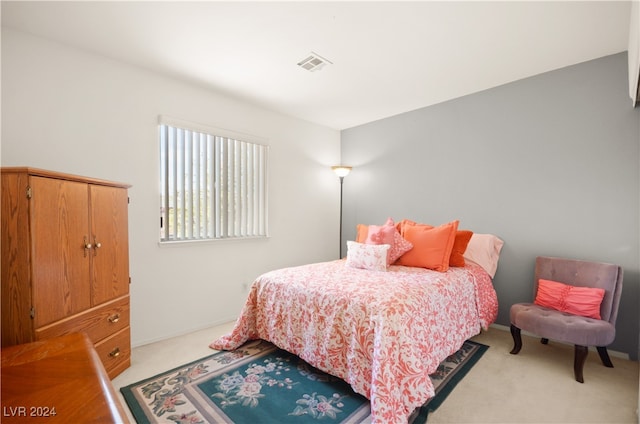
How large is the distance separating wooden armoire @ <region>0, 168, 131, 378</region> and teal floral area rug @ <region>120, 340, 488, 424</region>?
51cm

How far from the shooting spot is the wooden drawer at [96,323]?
1.65 m

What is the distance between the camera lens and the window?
9.46 feet

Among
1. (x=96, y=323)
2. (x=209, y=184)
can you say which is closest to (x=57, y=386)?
(x=96, y=323)

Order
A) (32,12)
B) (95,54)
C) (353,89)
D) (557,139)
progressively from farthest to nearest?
(353,89) → (557,139) → (95,54) → (32,12)

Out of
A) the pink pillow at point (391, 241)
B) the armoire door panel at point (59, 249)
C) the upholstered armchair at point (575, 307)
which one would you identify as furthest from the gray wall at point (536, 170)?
the armoire door panel at point (59, 249)

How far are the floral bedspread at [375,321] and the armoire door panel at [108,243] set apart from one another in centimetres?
99

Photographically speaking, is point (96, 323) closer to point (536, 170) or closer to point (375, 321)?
point (375, 321)

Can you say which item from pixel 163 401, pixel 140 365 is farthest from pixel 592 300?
pixel 140 365

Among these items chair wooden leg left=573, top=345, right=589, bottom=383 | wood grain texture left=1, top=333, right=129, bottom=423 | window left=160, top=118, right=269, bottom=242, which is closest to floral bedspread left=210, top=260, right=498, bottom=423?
chair wooden leg left=573, top=345, right=589, bottom=383

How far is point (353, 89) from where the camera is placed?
3.16m

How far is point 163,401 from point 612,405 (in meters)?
2.83

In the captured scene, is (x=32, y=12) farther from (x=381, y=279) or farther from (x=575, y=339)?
(x=575, y=339)

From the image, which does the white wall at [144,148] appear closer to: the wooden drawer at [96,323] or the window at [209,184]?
the window at [209,184]

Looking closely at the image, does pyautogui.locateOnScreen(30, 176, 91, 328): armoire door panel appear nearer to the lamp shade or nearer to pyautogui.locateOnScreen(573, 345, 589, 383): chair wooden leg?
the lamp shade
